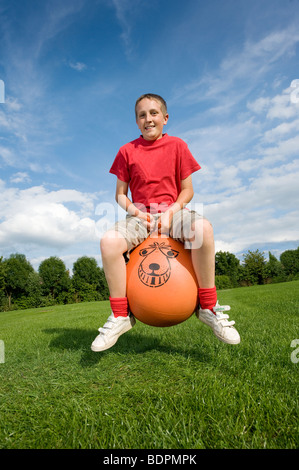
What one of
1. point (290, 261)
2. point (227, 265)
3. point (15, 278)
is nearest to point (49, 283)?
point (15, 278)

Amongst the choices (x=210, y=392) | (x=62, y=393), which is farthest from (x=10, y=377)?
(x=210, y=392)

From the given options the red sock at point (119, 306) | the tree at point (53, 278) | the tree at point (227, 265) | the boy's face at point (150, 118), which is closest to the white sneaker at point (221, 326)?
the red sock at point (119, 306)

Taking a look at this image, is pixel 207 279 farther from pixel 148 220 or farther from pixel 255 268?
pixel 255 268

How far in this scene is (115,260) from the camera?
2.98 m

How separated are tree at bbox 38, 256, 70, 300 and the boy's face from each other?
142 feet

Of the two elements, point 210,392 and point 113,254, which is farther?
point 113,254

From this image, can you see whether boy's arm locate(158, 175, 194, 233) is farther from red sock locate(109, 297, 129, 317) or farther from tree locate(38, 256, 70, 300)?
tree locate(38, 256, 70, 300)

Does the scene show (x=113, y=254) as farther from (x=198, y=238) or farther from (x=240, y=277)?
(x=240, y=277)

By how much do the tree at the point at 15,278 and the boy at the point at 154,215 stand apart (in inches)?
1757

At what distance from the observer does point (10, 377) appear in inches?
138

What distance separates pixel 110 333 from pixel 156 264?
0.81m

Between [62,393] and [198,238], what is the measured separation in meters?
1.94

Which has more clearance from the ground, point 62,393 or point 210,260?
point 210,260
